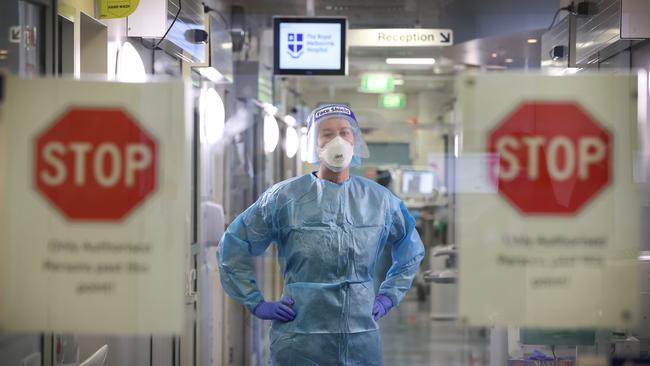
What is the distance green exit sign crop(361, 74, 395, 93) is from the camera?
29.2ft

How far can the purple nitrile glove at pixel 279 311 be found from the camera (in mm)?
3092

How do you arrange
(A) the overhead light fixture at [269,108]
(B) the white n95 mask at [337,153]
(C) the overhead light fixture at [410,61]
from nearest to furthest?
(B) the white n95 mask at [337,153] < (A) the overhead light fixture at [269,108] < (C) the overhead light fixture at [410,61]

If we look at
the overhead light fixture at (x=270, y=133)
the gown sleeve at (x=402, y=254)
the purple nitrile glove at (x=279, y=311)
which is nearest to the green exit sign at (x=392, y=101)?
the overhead light fixture at (x=270, y=133)

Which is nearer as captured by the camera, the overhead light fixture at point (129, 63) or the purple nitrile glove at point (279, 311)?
the purple nitrile glove at point (279, 311)

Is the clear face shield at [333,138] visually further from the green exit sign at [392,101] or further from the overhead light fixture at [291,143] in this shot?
the green exit sign at [392,101]

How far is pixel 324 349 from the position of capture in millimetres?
3092

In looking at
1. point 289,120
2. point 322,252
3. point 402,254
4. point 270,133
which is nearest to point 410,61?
point 289,120

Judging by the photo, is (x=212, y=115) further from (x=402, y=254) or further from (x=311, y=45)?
(x=402, y=254)

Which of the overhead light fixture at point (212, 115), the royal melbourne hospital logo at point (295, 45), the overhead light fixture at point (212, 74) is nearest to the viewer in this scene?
the overhead light fixture at point (212, 74)

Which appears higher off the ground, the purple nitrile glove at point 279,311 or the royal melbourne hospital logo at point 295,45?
the royal melbourne hospital logo at point 295,45

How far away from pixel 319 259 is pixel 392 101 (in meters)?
7.16

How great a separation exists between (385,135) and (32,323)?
7.53 meters

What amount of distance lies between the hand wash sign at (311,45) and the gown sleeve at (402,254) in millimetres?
2154

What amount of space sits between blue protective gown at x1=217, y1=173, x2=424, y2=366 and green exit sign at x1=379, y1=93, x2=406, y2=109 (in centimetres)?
599
